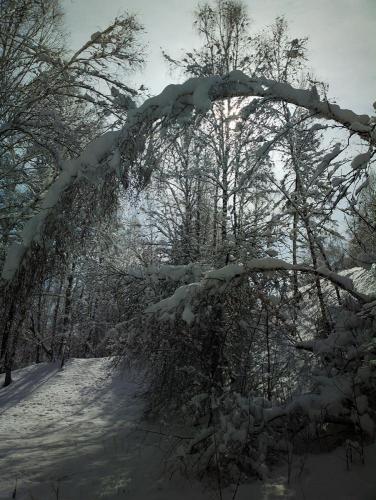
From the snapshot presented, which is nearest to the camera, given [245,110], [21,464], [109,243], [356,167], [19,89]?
[356,167]

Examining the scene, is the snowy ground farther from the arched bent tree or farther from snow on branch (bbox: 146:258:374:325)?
the arched bent tree

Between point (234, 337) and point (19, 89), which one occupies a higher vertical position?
point (19, 89)

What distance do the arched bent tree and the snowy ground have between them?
82.0 inches

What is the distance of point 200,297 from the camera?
4.58 metres

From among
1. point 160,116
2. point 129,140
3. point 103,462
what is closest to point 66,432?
point 103,462

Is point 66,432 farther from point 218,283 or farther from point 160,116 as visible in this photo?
point 160,116

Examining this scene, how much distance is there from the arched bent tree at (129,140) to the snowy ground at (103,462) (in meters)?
2.08

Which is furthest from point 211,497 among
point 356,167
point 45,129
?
point 45,129

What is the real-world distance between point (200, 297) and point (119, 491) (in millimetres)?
2264

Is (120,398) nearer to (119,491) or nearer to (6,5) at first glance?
(119,491)

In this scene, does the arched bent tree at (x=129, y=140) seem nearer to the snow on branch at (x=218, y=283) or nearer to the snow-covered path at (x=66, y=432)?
the snow on branch at (x=218, y=283)

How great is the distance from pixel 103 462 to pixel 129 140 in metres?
4.27

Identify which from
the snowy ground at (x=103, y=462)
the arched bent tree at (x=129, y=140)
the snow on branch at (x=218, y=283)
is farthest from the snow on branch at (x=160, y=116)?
the snowy ground at (x=103, y=462)

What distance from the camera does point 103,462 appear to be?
17.2 ft
